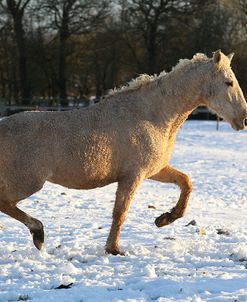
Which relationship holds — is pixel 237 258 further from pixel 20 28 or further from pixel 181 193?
pixel 20 28

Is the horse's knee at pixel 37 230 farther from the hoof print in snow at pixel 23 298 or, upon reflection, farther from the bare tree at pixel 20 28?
the bare tree at pixel 20 28

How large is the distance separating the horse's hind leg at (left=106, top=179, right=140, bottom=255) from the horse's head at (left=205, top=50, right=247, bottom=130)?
1.14 metres

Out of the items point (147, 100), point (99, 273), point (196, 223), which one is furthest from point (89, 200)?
point (99, 273)

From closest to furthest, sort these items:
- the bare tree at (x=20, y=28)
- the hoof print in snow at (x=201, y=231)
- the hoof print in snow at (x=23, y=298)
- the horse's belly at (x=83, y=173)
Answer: the hoof print in snow at (x=23, y=298)
the horse's belly at (x=83, y=173)
the hoof print in snow at (x=201, y=231)
the bare tree at (x=20, y=28)

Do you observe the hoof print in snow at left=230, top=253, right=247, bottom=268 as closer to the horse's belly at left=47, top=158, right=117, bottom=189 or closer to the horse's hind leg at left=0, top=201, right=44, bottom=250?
the horse's belly at left=47, top=158, right=117, bottom=189

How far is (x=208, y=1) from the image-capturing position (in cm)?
3728

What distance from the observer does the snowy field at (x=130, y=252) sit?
14.6ft

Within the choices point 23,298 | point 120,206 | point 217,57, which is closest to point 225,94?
point 217,57

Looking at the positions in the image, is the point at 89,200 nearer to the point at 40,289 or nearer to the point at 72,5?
the point at 40,289

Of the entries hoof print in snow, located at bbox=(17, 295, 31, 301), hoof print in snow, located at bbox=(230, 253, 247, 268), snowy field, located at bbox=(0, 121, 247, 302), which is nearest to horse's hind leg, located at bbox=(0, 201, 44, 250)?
snowy field, located at bbox=(0, 121, 247, 302)

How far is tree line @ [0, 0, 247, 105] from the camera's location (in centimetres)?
Result: 3544

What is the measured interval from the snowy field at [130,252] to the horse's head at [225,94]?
1.39 m

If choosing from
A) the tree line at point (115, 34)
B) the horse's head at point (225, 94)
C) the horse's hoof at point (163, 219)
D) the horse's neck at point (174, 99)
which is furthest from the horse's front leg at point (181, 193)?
the tree line at point (115, 34)

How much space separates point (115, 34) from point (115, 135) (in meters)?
31.8
